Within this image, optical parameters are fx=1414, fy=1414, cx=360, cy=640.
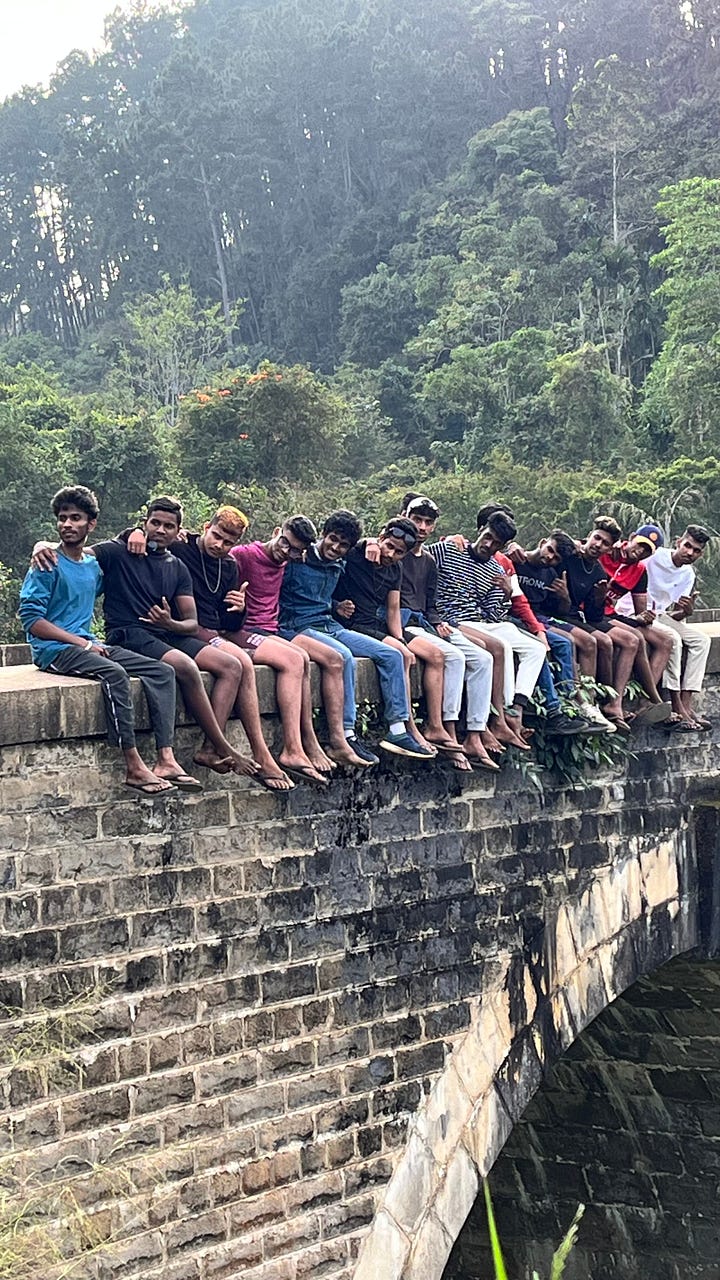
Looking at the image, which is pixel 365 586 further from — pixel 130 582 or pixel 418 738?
pixel 130 582

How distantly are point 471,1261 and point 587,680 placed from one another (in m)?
5.51

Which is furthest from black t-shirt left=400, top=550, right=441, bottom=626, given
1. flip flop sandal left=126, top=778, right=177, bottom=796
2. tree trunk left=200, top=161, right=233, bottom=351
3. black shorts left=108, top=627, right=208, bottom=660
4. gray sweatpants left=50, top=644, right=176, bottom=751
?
tree trunk left=200, top=161, right=233, bottom=351

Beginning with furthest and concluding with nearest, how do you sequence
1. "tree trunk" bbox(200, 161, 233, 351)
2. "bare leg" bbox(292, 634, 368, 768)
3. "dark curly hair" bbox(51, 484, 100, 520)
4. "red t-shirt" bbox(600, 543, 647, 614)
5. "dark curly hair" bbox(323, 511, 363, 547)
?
"tree trunk" bbox(200, 161, 233, 351), "red t-shirt" bbox(600, 543, 647, 614), "dark curly hair" bbox(323, 511, 363, 547), "bare leg" bbox(292, 634, 368, 768), "dark curly hair" bbox(51, 484, 100, 520)

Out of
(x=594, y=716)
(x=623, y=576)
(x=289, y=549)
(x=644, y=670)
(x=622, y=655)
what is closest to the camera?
(x=289, y=549)

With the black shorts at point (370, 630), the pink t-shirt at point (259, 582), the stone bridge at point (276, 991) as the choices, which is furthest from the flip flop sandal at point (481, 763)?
the pink t-shirt at point (259, 582)

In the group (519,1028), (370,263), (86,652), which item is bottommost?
(519,1028)

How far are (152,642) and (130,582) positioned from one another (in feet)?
0.76

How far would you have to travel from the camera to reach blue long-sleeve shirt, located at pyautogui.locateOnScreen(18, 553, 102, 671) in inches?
186

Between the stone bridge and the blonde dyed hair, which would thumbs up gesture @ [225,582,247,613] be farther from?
the stone bridge

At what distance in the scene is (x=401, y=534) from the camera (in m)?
5.75

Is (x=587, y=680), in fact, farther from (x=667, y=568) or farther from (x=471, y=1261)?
(x=471, y=1261)

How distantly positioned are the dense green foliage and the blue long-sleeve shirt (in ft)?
36.7

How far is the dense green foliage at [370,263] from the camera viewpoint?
22.1 metres

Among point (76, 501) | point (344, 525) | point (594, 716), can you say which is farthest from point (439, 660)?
point (76, 501)
